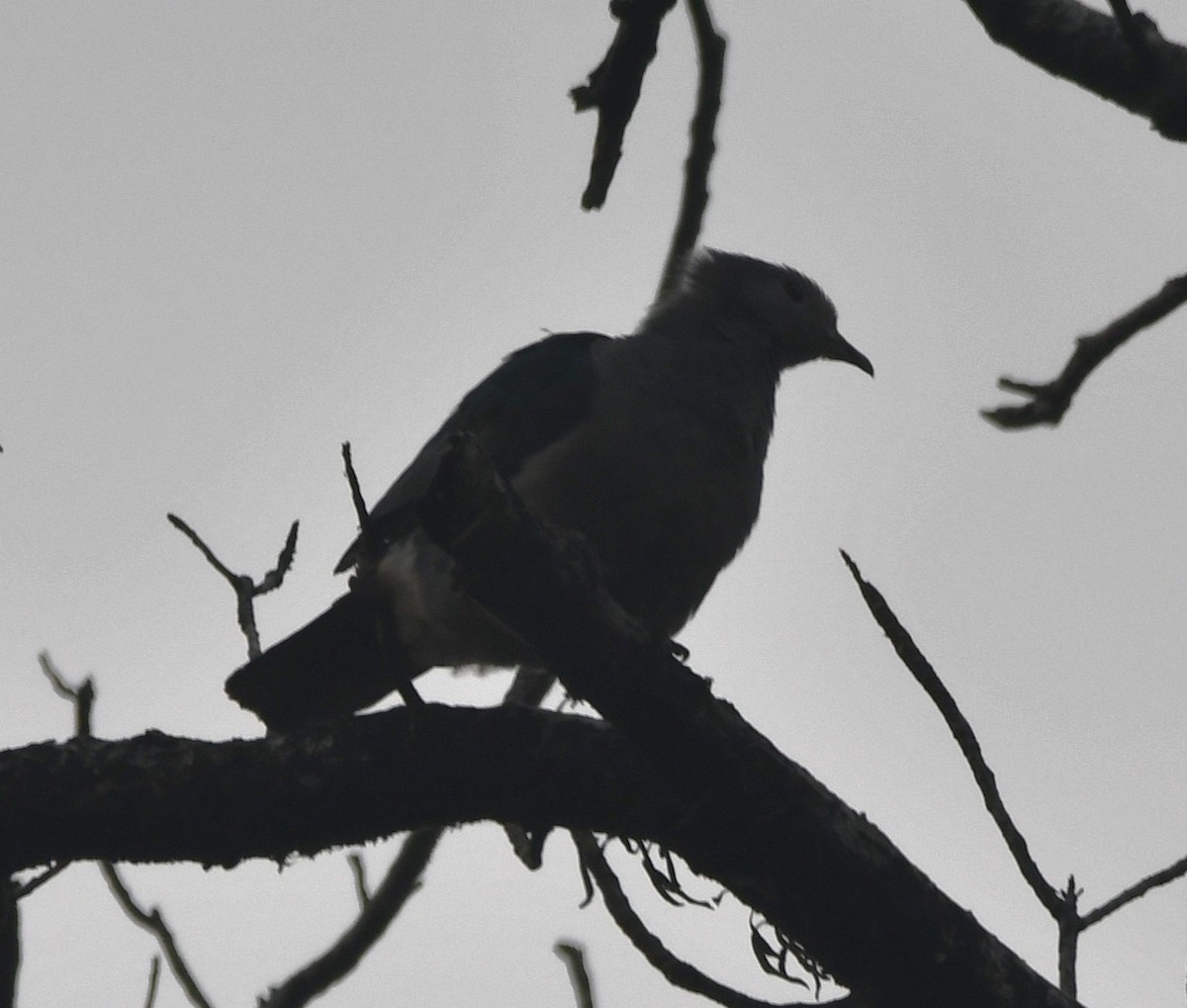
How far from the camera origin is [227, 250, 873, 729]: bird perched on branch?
169 inches

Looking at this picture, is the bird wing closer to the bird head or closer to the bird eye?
the bird head

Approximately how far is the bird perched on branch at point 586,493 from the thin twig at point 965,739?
118 centimetres

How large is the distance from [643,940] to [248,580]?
1.37 metres

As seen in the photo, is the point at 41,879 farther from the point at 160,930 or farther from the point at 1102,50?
the point at 1102,50

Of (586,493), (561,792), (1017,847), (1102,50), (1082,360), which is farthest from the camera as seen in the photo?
(586,493)

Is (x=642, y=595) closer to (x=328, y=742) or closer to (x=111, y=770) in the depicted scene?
(x=328, y=742)

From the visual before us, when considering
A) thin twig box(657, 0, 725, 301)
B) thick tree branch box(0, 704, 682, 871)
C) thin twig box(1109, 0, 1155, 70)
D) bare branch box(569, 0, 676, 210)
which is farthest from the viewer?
thin twig box(657, 0, 725, 301)

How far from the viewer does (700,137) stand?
3.77 meters

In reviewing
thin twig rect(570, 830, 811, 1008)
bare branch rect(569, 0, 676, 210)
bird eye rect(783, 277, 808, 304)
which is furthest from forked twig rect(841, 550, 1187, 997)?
bird eye rect(783, 277, 808, 304)

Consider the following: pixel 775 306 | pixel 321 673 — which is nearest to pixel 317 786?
pixel 321 673

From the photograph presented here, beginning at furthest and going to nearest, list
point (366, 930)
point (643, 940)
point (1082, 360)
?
point (366, 930) < point (643, 940) < point (1082, 360)

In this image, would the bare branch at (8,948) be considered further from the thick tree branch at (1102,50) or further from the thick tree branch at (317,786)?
the thick tree branch at (1102,50)

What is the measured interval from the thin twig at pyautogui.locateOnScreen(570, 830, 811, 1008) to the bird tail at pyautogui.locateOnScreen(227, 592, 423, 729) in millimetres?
1001

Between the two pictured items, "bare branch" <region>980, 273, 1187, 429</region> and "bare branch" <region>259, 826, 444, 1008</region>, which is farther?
"bare branch" <region>259, 826, 444, 1008</region>
